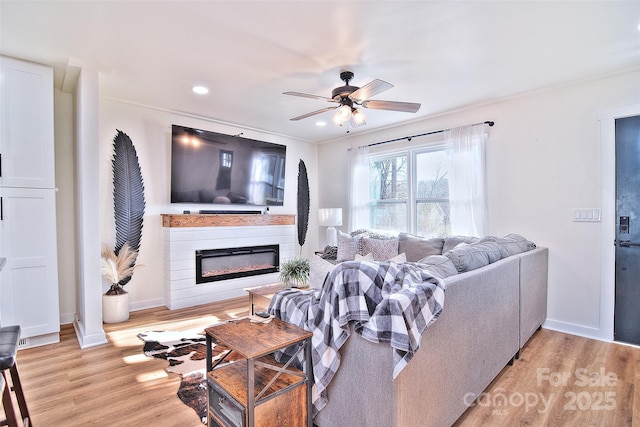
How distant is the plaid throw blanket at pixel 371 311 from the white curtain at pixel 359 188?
3.46 metres

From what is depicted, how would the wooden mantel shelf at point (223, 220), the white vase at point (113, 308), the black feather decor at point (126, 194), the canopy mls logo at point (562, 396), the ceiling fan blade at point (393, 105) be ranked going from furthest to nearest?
the wooden mantel shelf at point (223, 220) < the black feather decor at point (126, 194) < the white vase at point (113, 308) < the ceiling fan blade at point (393, 105) < the canopy mls logo at point (562, 396)

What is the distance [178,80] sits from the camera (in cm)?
307

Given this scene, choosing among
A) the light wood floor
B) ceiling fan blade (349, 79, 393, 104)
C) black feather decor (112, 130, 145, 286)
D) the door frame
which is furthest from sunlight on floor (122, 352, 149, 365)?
the door frame

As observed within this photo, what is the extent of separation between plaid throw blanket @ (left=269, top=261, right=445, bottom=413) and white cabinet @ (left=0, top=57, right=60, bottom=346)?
8.69 feet

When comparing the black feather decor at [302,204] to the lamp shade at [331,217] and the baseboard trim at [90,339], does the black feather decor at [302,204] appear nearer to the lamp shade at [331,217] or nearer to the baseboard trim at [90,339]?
the lamp shade at [331,217]

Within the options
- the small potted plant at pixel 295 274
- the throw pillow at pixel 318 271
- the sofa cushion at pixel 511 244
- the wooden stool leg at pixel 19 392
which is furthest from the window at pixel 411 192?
the wooden stool leg at pixel 19 392

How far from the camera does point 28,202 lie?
8.83ft

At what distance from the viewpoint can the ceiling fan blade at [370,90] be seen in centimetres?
233

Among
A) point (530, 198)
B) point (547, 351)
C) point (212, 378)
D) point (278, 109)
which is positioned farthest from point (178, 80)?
point (547, 351)

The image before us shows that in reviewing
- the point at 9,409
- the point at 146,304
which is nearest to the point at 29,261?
the point at 146,304

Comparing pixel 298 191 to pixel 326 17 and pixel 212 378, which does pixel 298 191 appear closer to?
pixel 326 17

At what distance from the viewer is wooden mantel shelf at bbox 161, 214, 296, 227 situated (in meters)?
3.88

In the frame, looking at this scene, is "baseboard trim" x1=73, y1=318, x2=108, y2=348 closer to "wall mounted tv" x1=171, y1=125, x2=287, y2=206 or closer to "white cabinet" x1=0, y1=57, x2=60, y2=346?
"white cabinet" x1=0, y1=57, x2=60, y2=346

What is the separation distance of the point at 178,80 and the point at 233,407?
2.94m
